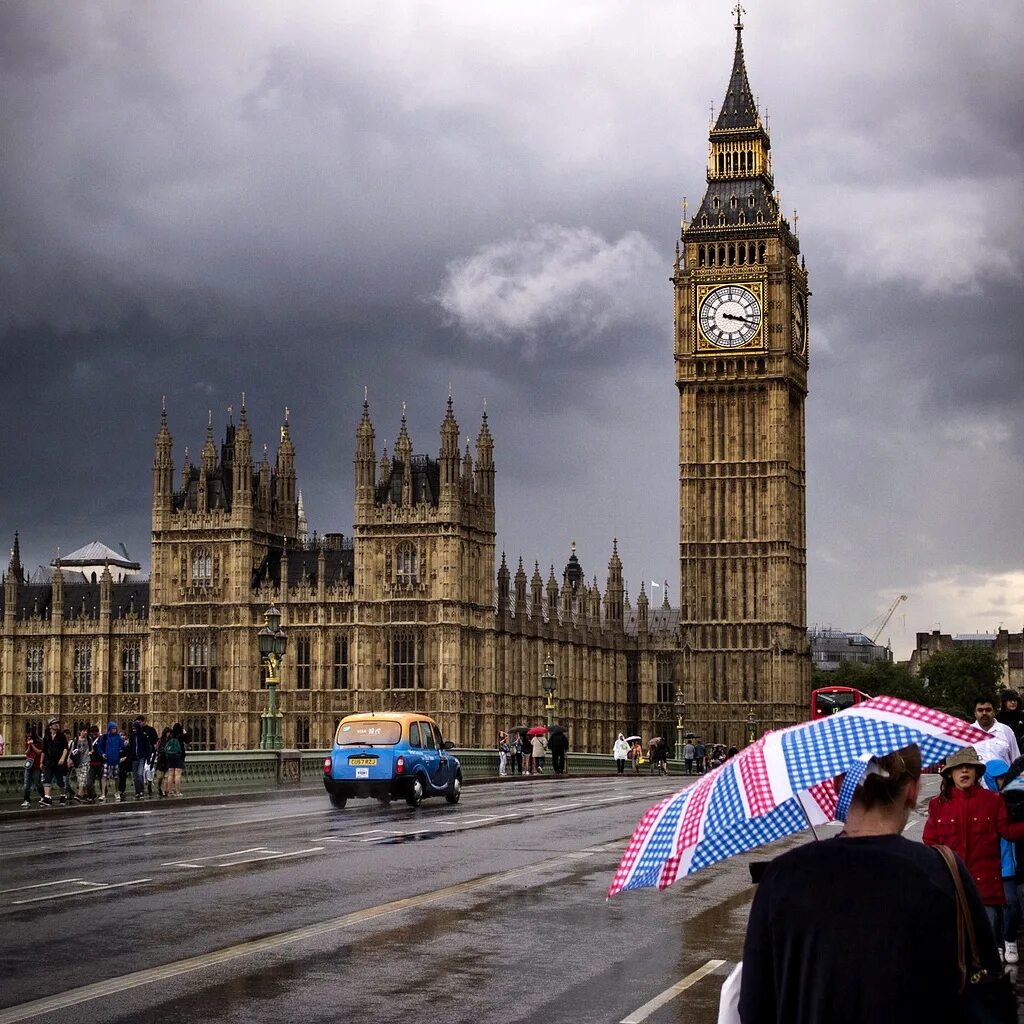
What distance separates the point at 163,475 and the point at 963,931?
85.1 metres

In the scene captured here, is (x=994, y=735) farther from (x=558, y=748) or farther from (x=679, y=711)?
(x=679, y=711)

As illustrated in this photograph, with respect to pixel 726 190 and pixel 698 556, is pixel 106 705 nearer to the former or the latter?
pixel 698 556

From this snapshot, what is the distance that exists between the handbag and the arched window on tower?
7863cm

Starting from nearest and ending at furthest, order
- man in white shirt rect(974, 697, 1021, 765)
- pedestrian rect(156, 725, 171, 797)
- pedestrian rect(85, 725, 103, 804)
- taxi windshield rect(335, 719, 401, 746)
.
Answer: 1. man in white shirt rect(974, 697, 1021, 765)
2. taxi windshield rect(335, 719, 401, 746)
3. pedestrian rect(85, 725, 103, 804)
4. pedestrian rect(156, 725, 171, 797)

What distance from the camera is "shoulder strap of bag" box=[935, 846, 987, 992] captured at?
5523 millimetres

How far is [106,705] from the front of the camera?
3588 inches

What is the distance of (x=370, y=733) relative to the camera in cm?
3419

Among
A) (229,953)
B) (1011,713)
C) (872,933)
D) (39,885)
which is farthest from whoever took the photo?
(39,885)

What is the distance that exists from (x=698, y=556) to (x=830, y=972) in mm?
99938

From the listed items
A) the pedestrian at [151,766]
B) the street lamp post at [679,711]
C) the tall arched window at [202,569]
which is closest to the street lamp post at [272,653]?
the pedestrian at [151,766]

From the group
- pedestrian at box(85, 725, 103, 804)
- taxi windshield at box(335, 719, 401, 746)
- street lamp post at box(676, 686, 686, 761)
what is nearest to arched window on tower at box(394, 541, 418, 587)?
street lamp post at box(676, 686, 686, 761)

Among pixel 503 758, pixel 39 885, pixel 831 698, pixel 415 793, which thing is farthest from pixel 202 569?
pixel 39 885

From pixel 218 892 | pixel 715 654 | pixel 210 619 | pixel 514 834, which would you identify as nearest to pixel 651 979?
pixel 218 892

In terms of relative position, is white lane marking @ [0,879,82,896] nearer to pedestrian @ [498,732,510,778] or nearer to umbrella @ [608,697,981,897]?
umbrella @ [608,697,981,897]
